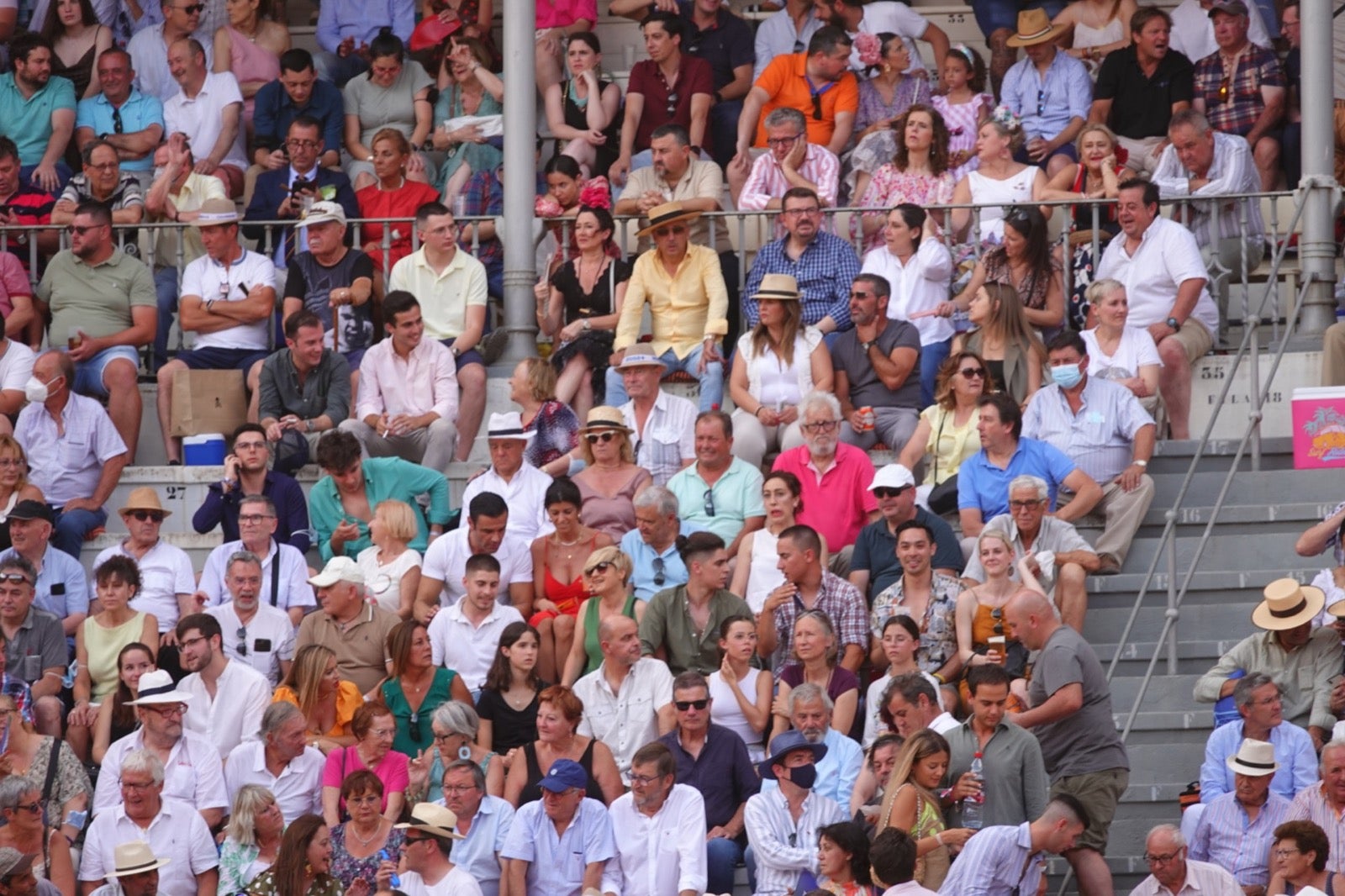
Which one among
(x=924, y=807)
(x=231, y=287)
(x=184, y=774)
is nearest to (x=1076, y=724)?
(x=924, y=807)

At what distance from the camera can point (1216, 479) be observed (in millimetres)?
13758

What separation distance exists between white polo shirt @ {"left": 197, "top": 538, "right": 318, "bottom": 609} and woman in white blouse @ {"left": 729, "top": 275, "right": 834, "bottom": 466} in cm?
231

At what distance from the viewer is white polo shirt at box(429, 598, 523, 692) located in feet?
42.7

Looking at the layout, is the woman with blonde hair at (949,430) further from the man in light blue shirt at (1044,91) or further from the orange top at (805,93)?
the orange top at (805,93)

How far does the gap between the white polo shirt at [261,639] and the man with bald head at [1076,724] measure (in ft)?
12.1

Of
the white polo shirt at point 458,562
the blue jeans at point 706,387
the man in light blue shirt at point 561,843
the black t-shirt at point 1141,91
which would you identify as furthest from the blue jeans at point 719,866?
the black t-shirt at point 1141,91

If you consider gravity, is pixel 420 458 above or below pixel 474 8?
below

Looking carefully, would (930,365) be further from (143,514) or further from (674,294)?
(143,514)

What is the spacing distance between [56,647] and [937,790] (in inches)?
180

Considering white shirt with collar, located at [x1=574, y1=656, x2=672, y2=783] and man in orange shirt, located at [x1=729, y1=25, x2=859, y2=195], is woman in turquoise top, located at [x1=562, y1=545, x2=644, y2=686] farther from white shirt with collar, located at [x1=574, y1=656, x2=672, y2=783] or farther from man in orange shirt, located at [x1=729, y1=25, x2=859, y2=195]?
man in orange shirt, located at [x1=729, y1=25, x2=859, y2=195]

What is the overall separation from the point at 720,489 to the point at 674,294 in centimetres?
162

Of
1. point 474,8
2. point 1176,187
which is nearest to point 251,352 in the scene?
point 474,8

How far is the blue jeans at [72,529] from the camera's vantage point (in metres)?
14.3

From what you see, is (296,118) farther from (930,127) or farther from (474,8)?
(930,127)
